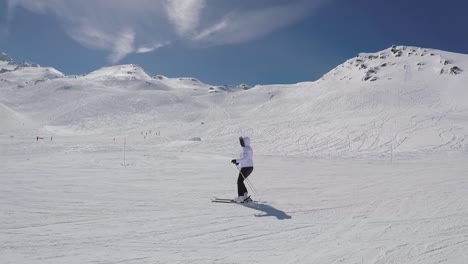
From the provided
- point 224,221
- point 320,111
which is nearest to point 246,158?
point 224,221

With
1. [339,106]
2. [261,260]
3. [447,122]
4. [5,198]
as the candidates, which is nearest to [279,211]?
[261,260]

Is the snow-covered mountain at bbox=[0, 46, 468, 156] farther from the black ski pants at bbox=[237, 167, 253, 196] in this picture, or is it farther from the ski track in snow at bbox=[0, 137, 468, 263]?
the black ski pants at bbox=[237, 167, 253, 196]

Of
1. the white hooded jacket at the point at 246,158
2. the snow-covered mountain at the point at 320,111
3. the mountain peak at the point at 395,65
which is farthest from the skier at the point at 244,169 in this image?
the mountain peak at the point at 395,65

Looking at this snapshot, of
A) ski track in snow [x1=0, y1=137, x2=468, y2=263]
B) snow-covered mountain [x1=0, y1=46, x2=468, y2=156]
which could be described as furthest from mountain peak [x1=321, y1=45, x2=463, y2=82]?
ski track in snow [x1=0, y1=137, x2=468, y2=263]

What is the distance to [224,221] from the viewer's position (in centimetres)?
775

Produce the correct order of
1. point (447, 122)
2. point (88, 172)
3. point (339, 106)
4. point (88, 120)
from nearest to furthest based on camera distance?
point (88, 172) < point (447, 122) < point (339, 106) < point (88, 120)

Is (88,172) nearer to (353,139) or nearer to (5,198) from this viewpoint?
(5,198)

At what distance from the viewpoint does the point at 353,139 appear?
33969 millimetres

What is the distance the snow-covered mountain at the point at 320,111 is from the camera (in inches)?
1350

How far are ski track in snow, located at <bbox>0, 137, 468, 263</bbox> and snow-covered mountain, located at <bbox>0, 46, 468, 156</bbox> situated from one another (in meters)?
17.4

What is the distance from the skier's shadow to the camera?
27.4 feet

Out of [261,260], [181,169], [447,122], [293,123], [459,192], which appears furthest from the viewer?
[293,123]

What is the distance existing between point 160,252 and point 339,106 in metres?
64.9

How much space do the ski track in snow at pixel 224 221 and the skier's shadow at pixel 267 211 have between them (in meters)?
0.03
